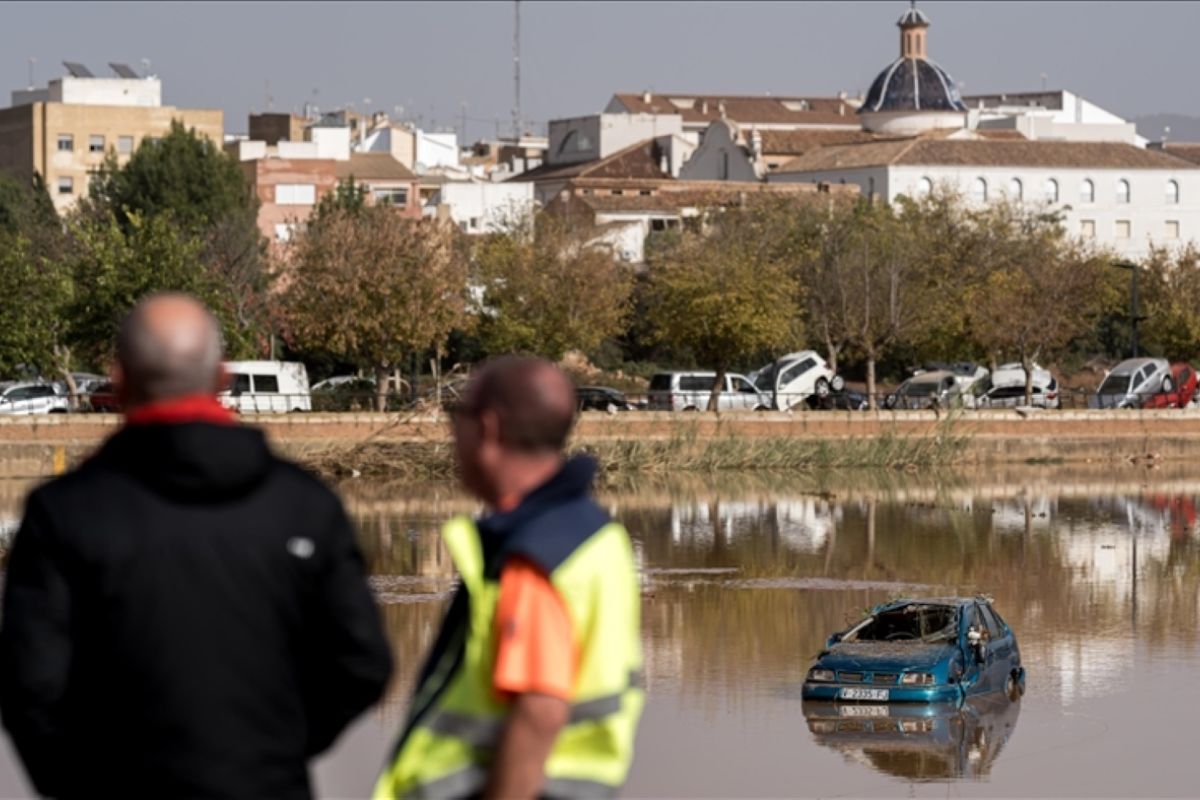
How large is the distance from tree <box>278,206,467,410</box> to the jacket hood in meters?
47.4

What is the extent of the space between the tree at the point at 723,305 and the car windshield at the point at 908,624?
33.9 metres

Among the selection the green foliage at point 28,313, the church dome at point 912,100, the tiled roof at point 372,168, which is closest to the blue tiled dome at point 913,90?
the church dome at point 912,100

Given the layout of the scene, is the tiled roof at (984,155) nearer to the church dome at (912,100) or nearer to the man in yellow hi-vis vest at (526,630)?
the church dome at (912,100)

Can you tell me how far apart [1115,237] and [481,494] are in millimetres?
92303

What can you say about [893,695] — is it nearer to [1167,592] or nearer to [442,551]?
[1167,592]

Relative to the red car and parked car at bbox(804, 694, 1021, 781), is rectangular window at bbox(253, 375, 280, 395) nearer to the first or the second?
the red car

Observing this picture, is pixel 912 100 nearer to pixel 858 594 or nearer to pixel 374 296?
pixel 374 296

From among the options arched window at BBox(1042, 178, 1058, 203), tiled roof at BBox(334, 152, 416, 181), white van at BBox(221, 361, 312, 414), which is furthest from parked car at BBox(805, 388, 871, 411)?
arched window at BBox(1042, 178, 1058, 203)

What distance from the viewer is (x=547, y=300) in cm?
5906

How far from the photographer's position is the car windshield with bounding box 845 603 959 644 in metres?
18.9

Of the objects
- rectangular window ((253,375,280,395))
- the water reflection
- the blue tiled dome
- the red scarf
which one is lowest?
the water reflection

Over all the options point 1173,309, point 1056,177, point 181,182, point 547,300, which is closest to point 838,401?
point 547,300

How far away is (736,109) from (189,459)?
11663 cm

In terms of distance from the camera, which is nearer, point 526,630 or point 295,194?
point 526,630
